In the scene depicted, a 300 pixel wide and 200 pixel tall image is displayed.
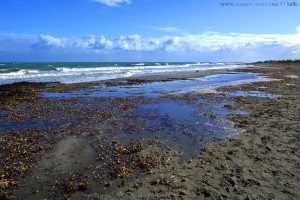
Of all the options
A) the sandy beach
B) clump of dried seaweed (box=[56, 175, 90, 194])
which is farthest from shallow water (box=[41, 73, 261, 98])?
clump of dried seaweed (box=[56, 175, 90, 194])

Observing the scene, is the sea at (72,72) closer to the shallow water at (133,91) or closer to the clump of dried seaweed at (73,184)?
the shallow water at (133,91)

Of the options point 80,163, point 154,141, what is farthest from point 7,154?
point 154,141

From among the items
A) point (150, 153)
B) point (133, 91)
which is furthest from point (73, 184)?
point (133, 91)

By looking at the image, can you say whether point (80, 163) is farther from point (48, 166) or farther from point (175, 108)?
point (175, 108)

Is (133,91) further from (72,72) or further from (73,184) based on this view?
(72,72)

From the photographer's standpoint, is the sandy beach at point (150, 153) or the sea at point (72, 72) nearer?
the sandy beach at point (150, 153)

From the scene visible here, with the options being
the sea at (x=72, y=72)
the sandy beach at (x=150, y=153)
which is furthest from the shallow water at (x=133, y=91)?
the sea at (x=72, y=72)

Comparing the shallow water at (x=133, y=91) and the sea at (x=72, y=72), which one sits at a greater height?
the sea at (x=72, y=72)

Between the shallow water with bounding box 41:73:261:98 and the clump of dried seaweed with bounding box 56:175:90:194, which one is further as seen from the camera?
the shallow water with bounding box 41:73:261:98

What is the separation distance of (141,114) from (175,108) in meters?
2.57

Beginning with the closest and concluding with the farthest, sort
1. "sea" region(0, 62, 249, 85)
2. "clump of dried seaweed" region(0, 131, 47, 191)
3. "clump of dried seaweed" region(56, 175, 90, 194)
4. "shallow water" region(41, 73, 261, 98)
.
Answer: "clump of dried seaweed" region(56, 175, 90, 194), "clump of dried seaweed" region(0, 131, 47, 191), "shallow water" region(41, 73, 261, 98), "sea" region(0, 62, 249, 85)

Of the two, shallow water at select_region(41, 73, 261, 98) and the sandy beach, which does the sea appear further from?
the sandy beach

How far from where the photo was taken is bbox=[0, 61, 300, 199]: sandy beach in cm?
700

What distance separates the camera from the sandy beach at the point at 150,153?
700 centimetres
